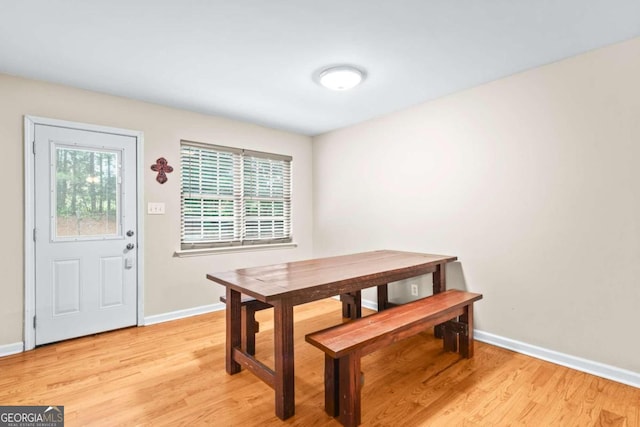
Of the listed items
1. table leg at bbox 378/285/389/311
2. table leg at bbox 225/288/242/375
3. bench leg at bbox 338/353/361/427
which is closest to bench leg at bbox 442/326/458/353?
table leg at bbox 378/285/389/311

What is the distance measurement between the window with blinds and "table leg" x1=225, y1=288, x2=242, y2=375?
4.96 feet

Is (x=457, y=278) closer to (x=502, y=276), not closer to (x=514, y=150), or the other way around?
(x=502, y=276)

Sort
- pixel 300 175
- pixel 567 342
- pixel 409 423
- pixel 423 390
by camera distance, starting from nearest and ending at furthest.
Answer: pixel 409 423, pixel 423 390, pixel 567 342, pixel 300 175

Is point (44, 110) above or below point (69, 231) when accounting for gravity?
above

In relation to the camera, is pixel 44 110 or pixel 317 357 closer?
pixel 317 357

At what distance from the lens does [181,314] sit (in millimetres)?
3385

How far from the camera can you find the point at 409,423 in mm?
1680

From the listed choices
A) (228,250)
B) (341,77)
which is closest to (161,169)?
(228,250)

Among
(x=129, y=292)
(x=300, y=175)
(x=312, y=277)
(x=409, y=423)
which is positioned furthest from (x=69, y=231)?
(x=409, y=423)

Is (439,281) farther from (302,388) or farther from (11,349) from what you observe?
(11,349)

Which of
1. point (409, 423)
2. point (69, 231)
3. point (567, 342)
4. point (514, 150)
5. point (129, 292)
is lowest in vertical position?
point (409, 423)

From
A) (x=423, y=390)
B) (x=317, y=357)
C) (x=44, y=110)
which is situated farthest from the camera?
(x=44, y=110)

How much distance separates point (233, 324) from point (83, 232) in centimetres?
179

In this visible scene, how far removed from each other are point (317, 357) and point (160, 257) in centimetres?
198
